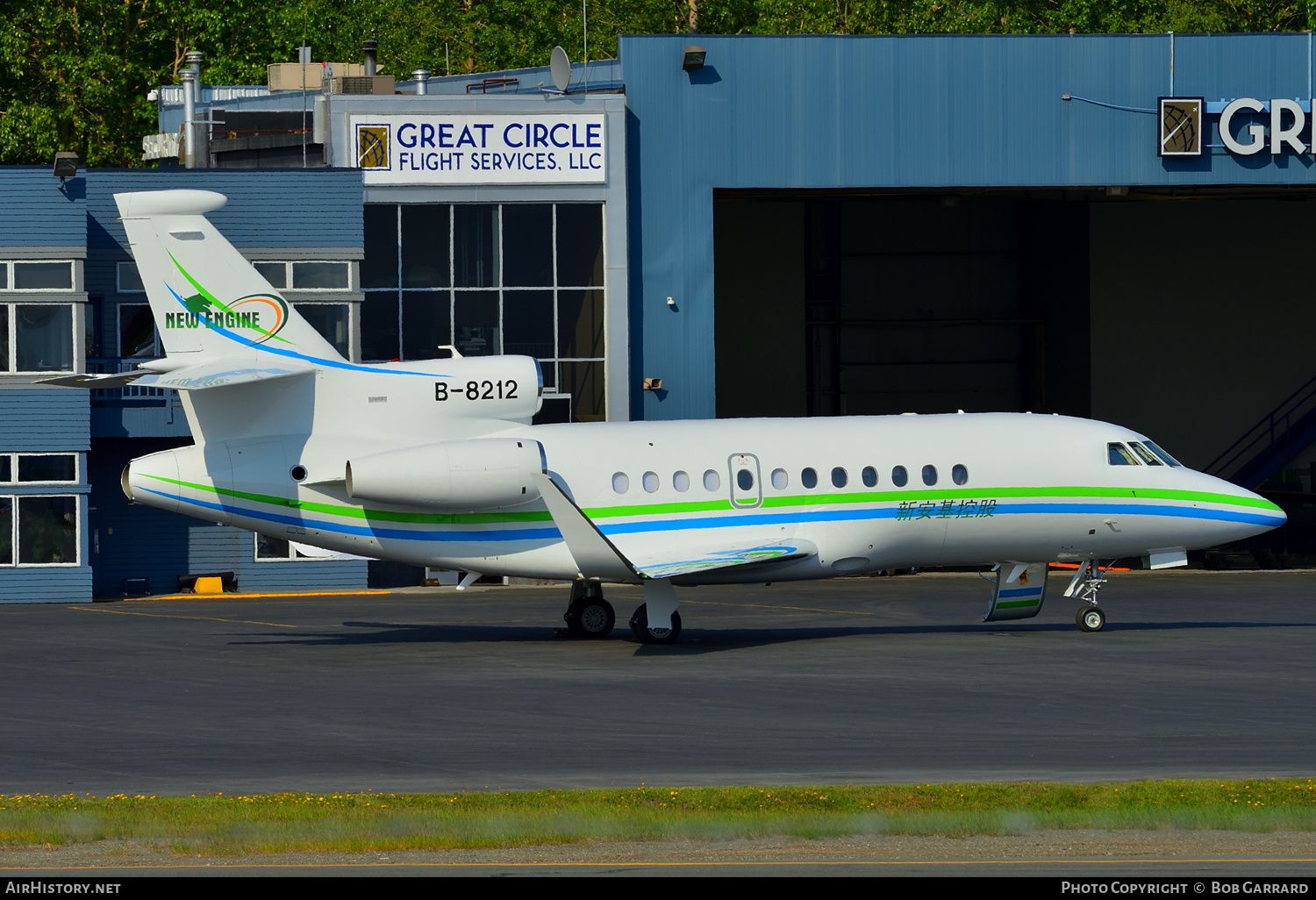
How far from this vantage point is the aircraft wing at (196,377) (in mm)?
25266

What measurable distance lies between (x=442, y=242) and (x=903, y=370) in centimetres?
2422

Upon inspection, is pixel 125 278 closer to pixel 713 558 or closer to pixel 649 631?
pixel 649 631

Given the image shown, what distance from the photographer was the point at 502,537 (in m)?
27.7

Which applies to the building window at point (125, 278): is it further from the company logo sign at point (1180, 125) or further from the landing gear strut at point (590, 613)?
the company logo sign at point (1180, 125)

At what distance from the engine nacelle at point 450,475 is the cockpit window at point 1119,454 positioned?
9694 millimetres

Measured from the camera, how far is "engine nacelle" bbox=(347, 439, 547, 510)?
87.8 feet

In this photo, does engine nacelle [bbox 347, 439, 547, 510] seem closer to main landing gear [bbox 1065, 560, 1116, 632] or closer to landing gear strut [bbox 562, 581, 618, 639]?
landing gear strut [bbox 562, 581, 618, 639]

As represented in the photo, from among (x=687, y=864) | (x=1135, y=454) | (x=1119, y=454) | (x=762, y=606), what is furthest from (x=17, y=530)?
(x=687, y=864)

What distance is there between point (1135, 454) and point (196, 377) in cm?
1563

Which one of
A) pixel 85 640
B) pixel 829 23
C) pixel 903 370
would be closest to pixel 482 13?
pixel 829 23

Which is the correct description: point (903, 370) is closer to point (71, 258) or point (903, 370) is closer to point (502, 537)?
point (71, 258)

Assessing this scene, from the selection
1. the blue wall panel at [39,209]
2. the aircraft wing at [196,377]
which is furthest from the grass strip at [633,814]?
the blue wall panel at [39,209]

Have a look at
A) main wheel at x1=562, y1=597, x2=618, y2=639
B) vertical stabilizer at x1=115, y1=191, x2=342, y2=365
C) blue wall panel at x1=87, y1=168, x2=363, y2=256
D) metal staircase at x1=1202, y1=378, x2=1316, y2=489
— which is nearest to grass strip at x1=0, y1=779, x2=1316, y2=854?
vertical stabilizer at x1=115, y1=191, x2=342, y2=365

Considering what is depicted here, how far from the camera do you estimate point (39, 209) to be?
133 ft
